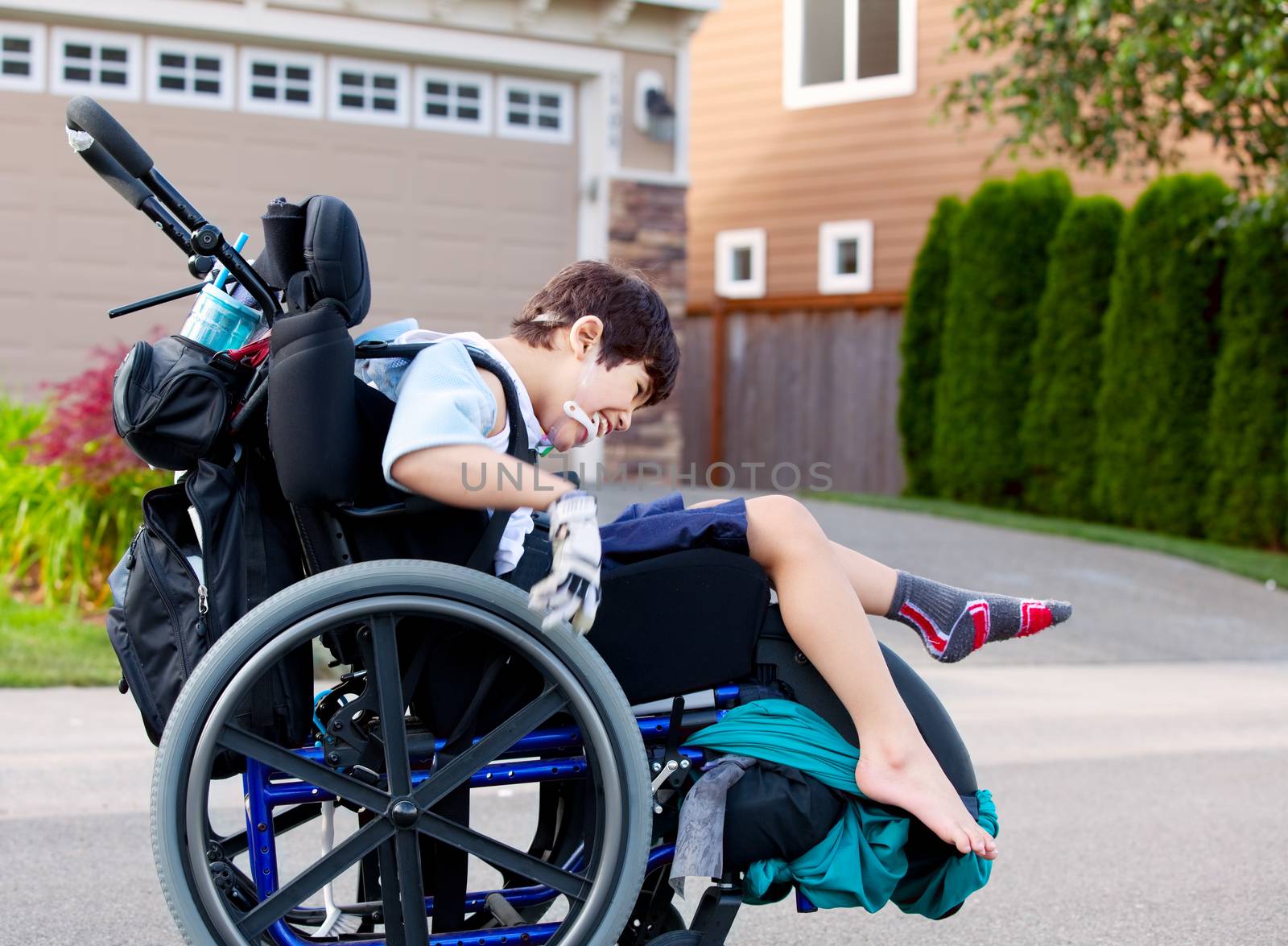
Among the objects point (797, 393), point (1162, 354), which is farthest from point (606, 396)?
point (797, 393)

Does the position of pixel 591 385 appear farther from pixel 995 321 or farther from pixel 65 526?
pixel 995 321

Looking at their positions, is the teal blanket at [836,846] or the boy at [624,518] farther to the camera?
the teal blanket at [836,846]

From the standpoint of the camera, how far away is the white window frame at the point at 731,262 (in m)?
15.7

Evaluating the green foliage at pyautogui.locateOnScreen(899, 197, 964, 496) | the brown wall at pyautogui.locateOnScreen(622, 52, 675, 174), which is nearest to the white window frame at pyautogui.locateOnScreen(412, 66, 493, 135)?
the brown wall at pyautogui.locateOnScreen(622, 52, 675, 174)

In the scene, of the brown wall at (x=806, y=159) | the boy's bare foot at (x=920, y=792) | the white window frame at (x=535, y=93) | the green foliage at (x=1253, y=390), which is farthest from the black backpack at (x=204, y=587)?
Result: the brown wall at (x=806, y=159)

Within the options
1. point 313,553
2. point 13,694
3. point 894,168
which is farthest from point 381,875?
point 894,168

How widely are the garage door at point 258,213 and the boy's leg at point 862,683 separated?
25.8 feet

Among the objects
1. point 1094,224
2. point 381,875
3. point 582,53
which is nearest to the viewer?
point 381,875

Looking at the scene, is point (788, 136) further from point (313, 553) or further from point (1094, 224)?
point (313, 553)

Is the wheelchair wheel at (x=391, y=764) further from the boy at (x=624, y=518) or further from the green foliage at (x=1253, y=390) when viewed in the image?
the green foliage at (x=1253, y=390)

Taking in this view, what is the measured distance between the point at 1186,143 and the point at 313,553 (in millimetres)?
13345

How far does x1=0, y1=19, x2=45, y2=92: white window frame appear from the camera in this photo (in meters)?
9.24

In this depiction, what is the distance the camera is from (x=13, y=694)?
17.3 ft

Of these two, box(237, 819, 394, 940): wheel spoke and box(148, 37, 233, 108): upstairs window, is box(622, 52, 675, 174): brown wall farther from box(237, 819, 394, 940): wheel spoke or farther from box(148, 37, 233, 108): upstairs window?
box(237, 819, 394, 940): wheel spoke
